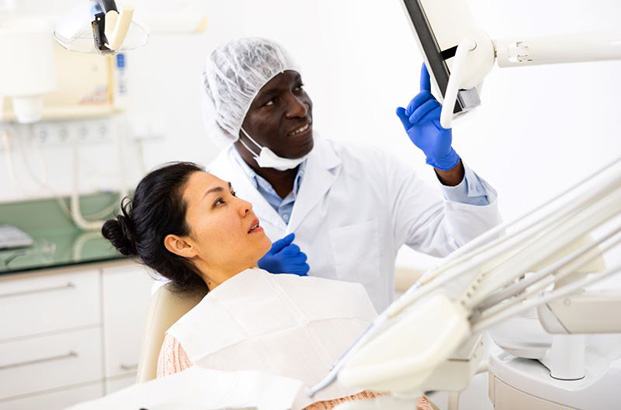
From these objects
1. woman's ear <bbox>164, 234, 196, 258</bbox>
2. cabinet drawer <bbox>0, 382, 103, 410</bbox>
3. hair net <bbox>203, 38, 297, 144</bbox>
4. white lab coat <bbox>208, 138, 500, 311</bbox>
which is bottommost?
cabinet drawer <bbox>0, 382, 103, 410</bbox>

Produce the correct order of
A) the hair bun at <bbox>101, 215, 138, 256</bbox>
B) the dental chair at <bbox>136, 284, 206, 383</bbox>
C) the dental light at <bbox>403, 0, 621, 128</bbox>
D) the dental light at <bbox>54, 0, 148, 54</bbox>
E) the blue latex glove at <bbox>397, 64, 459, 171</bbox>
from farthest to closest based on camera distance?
the hair bun at <bbox>101, 215, 138, 256</bbox> → the dental chair at <bbox>136, 284, 206, 383</bbox> → the blue latex glove at <bbox>397, 64, 459, 171</bbox> → the dental light at <bbox>54, 0, 148, 54</bbox> → the dental light at <bbox>403, 0, 621, 128</bbox>

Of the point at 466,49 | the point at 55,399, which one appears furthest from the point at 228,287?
the point at 55,399

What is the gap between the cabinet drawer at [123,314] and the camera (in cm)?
278

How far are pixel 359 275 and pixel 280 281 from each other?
276 millimetres

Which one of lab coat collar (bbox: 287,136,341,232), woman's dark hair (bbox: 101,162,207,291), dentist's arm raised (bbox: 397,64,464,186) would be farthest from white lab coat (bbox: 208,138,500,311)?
dentist's arm raised (bbox: 397,64,464,186)

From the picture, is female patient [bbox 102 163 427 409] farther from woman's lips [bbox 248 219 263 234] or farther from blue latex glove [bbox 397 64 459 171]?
blue latex glove [bbox 397 64 459 171]

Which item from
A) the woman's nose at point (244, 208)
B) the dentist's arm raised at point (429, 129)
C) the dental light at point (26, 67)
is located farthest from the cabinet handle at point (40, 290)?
the dentist's arm raised at point (429, 129)

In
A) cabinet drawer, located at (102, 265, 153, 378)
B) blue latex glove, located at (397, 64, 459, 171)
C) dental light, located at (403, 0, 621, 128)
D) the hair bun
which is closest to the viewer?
dental light, located at (403, 0, 621, 128)

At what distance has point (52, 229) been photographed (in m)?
3.11

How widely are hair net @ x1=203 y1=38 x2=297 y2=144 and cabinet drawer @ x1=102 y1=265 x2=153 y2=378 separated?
96cm

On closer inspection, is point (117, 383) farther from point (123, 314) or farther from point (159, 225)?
point (159, 225)

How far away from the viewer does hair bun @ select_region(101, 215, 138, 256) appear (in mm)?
1802

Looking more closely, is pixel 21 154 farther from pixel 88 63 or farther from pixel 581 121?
pixel 581 121

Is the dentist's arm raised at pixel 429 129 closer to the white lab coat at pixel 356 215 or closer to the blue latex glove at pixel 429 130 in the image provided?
the blue latex glove at pixel 429 130
